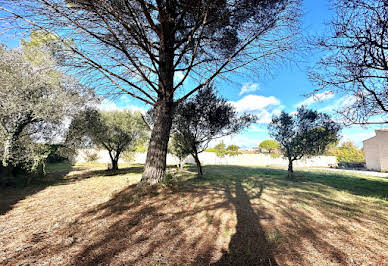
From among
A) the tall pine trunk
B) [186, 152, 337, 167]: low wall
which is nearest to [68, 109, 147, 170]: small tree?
the tall pine trunk

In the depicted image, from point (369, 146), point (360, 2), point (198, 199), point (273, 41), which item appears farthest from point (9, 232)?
point (369, 146)

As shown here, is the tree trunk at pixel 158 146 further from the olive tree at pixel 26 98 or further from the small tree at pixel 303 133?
the small tree at pixel 303 133

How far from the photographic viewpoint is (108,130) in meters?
12.0

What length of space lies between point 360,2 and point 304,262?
6760mm

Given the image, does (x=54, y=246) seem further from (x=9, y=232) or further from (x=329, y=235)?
(x=329, y=235)

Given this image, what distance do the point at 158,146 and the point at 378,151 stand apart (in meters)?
34.3

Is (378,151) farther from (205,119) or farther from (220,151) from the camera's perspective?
(205,119)

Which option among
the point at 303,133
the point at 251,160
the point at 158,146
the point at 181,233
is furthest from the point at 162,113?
the point at 251,160

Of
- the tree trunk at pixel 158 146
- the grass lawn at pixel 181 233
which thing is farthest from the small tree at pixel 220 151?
the tree trunk at pixel 158 146

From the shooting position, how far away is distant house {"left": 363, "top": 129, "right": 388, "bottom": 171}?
21922mm

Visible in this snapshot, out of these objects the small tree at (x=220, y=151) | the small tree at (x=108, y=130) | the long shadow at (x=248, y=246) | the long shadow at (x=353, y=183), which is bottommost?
the long shadow at (x=353, y=183)

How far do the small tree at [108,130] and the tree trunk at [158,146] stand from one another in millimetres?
7516

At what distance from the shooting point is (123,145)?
13.8m

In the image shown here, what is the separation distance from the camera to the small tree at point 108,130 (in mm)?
9812
